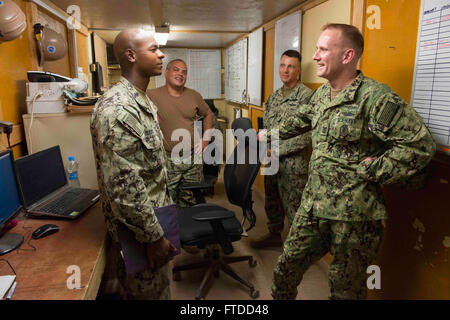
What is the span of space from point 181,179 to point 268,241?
0.96 m

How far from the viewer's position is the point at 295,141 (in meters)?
2.33

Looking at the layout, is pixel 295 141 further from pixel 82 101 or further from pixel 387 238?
pixel 82 101

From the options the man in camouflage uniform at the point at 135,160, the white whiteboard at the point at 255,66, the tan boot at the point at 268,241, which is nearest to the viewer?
the man in camouflage uniform at the point at 135,160

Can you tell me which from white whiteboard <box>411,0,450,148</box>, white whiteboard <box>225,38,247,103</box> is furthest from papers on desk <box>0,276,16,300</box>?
white whiteboard <box>225,38,247,103</box>

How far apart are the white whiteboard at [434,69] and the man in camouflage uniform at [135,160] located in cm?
113

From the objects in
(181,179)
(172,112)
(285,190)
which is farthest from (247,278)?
(172,112)

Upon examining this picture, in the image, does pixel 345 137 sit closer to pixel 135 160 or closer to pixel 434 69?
pixel 434 69

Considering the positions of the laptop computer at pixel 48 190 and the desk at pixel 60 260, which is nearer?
the desk at pixel 60 260

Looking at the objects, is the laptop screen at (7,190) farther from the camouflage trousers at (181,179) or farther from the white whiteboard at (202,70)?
the white whiteboard at (202,70)

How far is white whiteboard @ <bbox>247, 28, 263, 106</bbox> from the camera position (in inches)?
137

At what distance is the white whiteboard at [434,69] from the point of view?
1.20 metres

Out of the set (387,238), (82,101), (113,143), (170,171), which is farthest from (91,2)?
(387,238)

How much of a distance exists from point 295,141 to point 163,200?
1.31 m

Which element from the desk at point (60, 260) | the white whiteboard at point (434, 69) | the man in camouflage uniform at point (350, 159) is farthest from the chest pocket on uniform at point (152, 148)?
the white whiteboard at point (434, 69)
